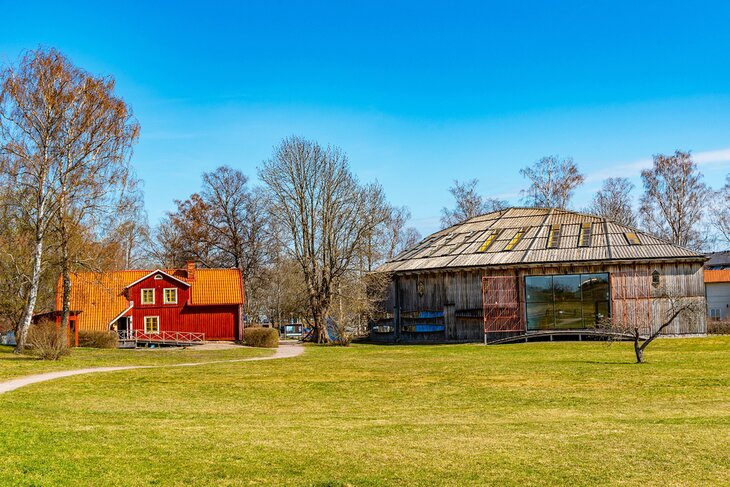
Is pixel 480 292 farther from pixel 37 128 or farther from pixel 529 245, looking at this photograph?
pixel 37 128

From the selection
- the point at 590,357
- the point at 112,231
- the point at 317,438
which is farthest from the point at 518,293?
the point at 317,438

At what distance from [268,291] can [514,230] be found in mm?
35531

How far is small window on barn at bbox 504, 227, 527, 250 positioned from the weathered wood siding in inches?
126

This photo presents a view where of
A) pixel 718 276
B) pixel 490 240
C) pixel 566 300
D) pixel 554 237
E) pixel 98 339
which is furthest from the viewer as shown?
pixel 718 276

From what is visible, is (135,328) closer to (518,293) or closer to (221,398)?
(518,293)

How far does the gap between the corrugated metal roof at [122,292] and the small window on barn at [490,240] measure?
692 inches

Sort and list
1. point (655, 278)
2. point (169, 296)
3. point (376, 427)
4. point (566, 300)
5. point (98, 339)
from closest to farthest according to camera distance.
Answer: point (376, 427) → point (98, 339) → point (655, 278) → point (566, 300) → point (169, 296)

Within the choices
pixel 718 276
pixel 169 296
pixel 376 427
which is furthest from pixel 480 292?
pixel 376 427

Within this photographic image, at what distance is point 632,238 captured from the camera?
49781 millimetres

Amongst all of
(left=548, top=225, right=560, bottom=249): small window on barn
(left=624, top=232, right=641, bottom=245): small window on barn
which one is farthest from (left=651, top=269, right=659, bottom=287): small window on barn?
(left=548, top=225, right=560, bottom=249): small window on barn

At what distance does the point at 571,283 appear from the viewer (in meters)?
48.2

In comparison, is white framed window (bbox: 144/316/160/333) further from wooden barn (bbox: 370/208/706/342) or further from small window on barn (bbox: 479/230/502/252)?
small window on barn (bbox: 479/230/502/252)

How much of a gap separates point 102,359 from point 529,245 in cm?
2921

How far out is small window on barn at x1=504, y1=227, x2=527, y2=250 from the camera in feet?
170
